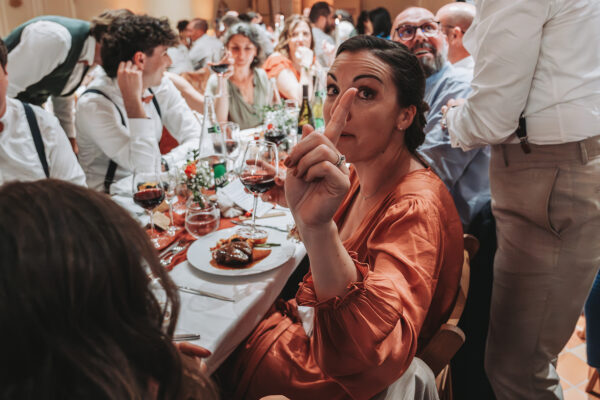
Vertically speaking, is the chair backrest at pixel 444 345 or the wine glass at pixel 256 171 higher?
the wine glass at pixel 256 171

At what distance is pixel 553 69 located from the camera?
4.71ft

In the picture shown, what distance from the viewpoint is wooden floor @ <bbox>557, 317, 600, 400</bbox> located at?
2.08 meters

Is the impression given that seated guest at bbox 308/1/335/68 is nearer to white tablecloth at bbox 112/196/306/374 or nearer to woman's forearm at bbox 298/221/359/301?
white tablecloth at bbox 112/196/306/374

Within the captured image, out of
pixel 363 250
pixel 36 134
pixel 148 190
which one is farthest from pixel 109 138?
pixel 363 250

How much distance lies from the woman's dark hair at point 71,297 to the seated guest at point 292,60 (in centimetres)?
336

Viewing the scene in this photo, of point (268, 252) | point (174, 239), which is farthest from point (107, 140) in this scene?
point (268, 252)

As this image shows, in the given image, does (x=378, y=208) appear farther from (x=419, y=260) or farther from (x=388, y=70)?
(x=388, y=70)

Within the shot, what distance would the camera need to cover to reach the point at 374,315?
77 centimetres

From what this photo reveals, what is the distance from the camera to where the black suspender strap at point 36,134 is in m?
1.77

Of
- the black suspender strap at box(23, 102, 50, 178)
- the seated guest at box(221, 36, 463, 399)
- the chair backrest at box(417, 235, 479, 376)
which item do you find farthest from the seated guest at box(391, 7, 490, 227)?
the black suspender strap at box(23, 102, 50, 178)

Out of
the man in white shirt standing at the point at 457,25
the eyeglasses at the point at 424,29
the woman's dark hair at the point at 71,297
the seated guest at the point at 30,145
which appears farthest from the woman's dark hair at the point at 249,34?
the woman's dark hair at the point at 71,297

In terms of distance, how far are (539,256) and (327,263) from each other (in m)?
1.17

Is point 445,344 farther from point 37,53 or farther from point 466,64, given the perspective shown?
point 37,53

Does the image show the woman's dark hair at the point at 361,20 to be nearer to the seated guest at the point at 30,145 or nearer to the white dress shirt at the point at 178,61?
the white dress shirt at the point at 178,61
